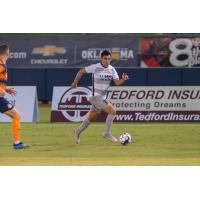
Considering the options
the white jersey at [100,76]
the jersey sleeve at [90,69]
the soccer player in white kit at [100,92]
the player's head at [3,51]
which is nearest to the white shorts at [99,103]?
the soccer player in white kit at [100,92]

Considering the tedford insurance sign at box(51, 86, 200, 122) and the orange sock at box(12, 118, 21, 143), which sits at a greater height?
the orange sock at box(12, 118, 21, 143)

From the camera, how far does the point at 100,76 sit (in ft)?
59.9

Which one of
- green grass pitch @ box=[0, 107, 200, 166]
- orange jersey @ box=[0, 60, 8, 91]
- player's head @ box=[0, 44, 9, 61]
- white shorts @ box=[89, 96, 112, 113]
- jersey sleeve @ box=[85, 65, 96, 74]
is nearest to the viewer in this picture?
green grass pitch @ box=[0, 107, 200, 166]

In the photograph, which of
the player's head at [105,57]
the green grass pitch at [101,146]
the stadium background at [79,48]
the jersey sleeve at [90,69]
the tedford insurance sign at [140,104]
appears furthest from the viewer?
the stadium background at [79,48]

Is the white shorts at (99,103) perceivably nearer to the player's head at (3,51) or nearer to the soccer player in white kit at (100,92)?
the soccer player in white kit at (100,92)

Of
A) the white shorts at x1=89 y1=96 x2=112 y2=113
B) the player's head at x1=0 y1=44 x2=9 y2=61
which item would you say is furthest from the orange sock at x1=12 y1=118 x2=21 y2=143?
the white shorts at x1=89 y1=96 x2=112 y2=113

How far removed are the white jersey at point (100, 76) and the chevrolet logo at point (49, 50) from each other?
25.6 meters

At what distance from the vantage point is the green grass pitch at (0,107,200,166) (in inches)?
557

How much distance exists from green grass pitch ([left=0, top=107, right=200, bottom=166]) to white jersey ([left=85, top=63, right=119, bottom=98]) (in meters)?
1.21

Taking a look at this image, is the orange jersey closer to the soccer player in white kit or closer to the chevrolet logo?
the soccer player in white kit

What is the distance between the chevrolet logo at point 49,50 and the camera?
4366cm

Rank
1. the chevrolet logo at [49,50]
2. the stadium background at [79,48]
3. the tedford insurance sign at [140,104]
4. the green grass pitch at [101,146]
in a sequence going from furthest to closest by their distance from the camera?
the chevrolet logo at [49,50], the stadium background at [79,48], the tedford insurance sign at [140,104], the green grass pitch at [101,146]

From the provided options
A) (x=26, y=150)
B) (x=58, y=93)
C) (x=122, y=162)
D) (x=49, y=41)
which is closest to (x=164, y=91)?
(x=58, y=93)

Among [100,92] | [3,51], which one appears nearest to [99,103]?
[100,92]
